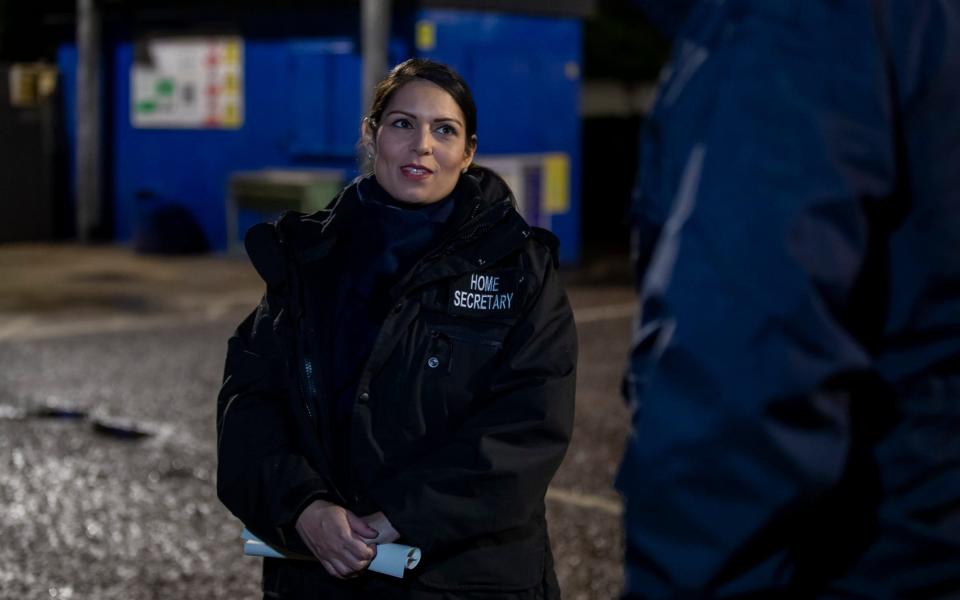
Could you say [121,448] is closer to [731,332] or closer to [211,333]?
[211,333]

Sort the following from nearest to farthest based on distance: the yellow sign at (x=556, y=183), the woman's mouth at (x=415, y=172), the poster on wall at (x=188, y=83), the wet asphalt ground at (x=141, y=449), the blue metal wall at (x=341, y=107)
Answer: the woman's mouth at (x=415, y=172), the wet asphalt ground at (x=141, y=449), the blue metal wall at (x=341, y=107), the yellow sign at (x=556, y=183), the poster on wall at (x=188, y=83)

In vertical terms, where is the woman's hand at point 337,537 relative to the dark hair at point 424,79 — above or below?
below

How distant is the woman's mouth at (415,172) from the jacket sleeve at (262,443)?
0.36m

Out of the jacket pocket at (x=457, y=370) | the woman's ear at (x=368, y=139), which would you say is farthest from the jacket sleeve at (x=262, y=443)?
the woman's ear at (x=368, y=139)

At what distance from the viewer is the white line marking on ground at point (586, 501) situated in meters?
6.13

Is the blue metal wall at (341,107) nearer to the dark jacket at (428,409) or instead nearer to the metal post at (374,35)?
the metal post at (374,35)

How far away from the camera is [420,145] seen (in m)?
2.94

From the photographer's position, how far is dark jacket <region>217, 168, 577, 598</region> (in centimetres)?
275

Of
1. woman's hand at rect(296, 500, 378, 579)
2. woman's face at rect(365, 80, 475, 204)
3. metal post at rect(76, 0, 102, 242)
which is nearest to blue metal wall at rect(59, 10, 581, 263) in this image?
metal post at rect(76, 0, 102, 242)

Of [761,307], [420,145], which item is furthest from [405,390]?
[761,307]

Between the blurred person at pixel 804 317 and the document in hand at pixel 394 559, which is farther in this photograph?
the document in hand at pixel 394 559

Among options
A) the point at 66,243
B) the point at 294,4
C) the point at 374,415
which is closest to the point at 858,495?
the point at 374,415

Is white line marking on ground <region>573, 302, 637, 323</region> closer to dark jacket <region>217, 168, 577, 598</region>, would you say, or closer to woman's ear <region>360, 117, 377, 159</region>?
woman's ear <region>360, 117, 377, 159</region>

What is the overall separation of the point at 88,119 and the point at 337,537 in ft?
50.2
